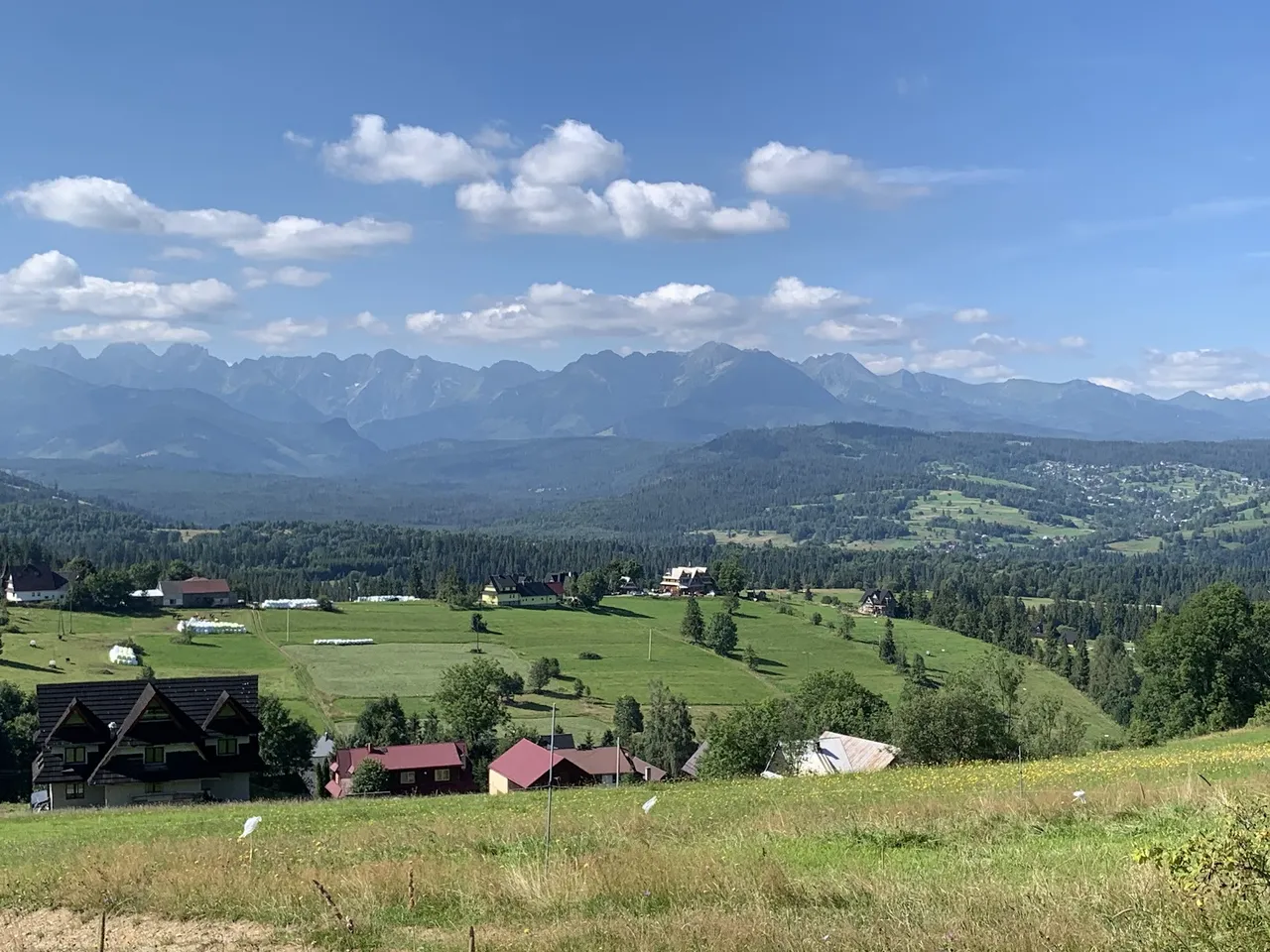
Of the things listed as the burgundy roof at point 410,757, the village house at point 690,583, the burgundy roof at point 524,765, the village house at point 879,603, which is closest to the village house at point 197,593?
the village house at point 690,583

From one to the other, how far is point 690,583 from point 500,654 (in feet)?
253

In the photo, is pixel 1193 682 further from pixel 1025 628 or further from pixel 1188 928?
pixel 1025 628

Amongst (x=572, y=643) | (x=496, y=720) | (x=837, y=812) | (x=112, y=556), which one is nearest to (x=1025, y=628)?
(x=572, y=643)

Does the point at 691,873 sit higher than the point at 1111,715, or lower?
higher

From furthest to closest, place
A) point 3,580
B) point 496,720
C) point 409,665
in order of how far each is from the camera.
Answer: point 3,580 < point 409,665 < point 496,720

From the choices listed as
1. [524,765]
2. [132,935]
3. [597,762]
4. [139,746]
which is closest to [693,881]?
[132,935]

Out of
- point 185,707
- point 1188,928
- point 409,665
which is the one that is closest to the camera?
point 1188,928

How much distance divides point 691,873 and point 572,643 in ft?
327

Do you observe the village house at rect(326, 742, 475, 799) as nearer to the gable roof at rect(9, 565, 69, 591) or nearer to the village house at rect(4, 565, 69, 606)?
the village house at rect(4, 565, 69, 606)

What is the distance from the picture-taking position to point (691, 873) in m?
9.69

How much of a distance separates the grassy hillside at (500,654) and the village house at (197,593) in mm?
9811

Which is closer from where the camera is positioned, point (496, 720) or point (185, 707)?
point (185, 707)

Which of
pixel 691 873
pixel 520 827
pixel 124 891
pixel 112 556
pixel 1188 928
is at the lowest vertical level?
pixel 112 556

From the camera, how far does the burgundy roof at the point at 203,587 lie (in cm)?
12988
